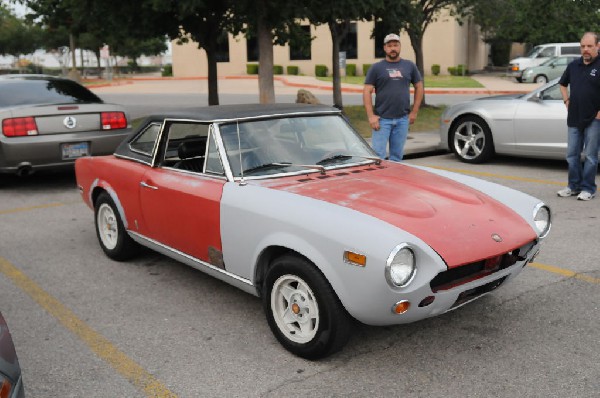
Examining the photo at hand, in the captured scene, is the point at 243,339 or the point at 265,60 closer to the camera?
the point at 243,339

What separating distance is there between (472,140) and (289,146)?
6.34m

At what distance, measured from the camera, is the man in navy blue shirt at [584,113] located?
7.03 metres

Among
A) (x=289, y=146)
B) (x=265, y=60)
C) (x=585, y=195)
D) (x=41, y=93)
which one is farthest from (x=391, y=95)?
(x=265, y=60)

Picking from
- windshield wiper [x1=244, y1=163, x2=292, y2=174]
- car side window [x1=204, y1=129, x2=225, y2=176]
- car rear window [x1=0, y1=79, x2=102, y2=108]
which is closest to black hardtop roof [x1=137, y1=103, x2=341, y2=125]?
car side window [x1=204, y1=129, x2=225, y2=176]

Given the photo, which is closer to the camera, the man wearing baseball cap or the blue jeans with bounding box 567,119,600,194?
the blue jeans with bounding box 567,119,600,194

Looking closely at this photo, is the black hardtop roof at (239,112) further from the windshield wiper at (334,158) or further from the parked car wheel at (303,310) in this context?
the parked car wheel at (303,310)

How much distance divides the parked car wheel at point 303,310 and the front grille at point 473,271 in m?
0.53

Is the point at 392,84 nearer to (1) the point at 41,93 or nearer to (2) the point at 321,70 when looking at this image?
(1) the point at 41,93

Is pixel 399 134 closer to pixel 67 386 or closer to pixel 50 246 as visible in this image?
pixel 50 246

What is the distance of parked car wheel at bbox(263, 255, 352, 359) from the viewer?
3.36 metres

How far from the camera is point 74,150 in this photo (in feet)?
26.8

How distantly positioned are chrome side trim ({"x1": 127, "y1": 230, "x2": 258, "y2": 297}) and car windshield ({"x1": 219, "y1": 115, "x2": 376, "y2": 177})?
0.65 meters

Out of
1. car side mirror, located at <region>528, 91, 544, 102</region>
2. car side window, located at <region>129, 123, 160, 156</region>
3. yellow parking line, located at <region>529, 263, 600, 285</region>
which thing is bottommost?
yellow parking line, located at <region>529, 263, 600, 285</region>

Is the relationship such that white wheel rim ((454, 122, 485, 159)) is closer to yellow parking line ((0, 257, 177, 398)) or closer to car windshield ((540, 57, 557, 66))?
yellow parking line ((0, 257, 177, 398))
